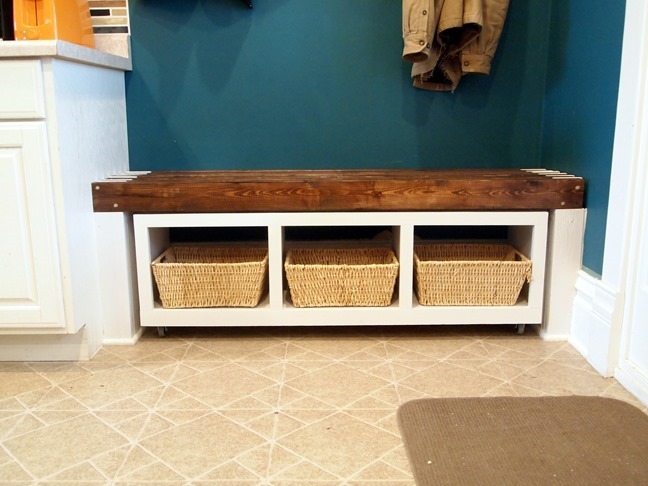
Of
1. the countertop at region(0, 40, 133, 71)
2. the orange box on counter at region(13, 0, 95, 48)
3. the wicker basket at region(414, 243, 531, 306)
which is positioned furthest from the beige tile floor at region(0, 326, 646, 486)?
the orange box on counter at region(13, 0, 95, 48)

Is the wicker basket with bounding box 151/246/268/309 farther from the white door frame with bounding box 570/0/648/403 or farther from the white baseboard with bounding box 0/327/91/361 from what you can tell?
the white door frame with bounding box 570/0/648/403

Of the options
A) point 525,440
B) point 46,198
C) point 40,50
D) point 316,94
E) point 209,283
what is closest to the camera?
point 525,440

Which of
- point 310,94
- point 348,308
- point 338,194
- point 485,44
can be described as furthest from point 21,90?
point 485,44

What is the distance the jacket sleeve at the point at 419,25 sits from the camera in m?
2.18

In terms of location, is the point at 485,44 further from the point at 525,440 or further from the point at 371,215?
the point at 525,440

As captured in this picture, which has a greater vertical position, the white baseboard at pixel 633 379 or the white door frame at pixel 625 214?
the white door frame at pixel 625 214

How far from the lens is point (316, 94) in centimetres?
249

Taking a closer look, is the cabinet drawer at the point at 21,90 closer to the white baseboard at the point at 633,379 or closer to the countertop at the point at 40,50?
the countertop at the point at 40,50

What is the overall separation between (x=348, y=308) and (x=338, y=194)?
39cm

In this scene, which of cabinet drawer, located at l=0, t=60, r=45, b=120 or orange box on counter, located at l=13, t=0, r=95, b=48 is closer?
cabinet drawer, located at l=0, t=60, r=45, b=120

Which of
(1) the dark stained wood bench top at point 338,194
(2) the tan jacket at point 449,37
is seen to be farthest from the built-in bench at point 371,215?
(2) the tan jacket at point 449,37

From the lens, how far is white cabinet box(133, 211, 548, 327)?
208 centimetres

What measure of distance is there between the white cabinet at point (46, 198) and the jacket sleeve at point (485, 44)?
4.37ft

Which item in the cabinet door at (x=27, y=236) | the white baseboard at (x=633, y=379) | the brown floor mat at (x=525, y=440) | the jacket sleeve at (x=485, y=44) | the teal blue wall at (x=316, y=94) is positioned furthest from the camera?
the teal blue wall at (x=316, y=94)
